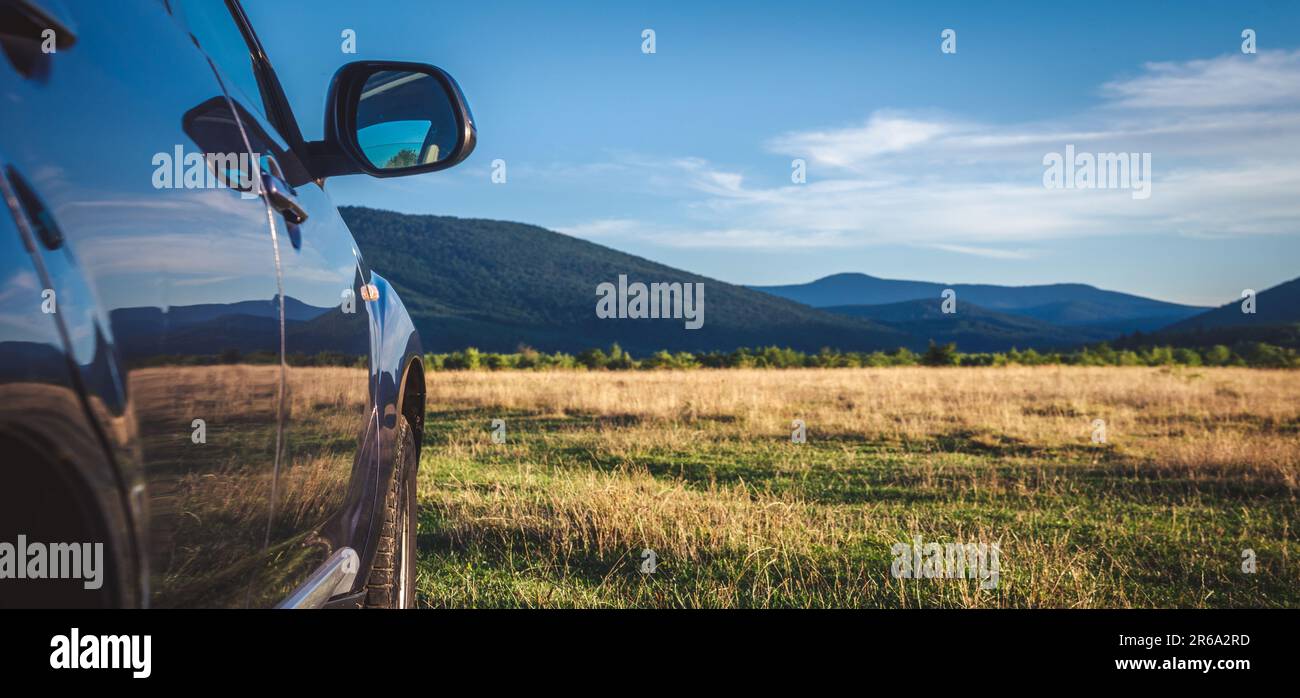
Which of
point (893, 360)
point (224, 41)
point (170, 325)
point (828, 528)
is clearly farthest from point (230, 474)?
point (893, 360)

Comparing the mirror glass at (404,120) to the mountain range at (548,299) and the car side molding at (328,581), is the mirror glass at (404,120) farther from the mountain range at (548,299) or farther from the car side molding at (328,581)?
the mountain range at (548,299)

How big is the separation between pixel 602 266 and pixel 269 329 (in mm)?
140174

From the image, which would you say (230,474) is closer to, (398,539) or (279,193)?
(279,193)

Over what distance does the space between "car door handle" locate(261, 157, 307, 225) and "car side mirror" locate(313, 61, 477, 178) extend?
1.44ft

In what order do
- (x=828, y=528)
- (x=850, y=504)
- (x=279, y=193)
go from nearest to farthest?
(x=279, y=193) < (x=828, y=528) < (x=850, y=504)

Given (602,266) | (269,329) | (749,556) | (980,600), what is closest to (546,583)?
(749,556)

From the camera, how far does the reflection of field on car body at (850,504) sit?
5387 millimetres

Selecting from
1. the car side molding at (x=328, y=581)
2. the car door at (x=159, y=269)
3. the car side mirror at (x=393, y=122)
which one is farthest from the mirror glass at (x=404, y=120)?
the car side molding at (x=328, y=581)

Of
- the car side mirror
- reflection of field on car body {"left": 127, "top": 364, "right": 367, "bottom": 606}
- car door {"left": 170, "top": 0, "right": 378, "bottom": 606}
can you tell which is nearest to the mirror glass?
the car side mirror

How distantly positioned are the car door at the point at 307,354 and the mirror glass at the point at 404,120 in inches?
8.4

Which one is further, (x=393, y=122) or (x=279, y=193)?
(x=393, y=122)

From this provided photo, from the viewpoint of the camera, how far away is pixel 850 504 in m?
7.96

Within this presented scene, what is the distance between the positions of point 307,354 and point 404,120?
43.3 inches

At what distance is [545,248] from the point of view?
148250 millimetres
